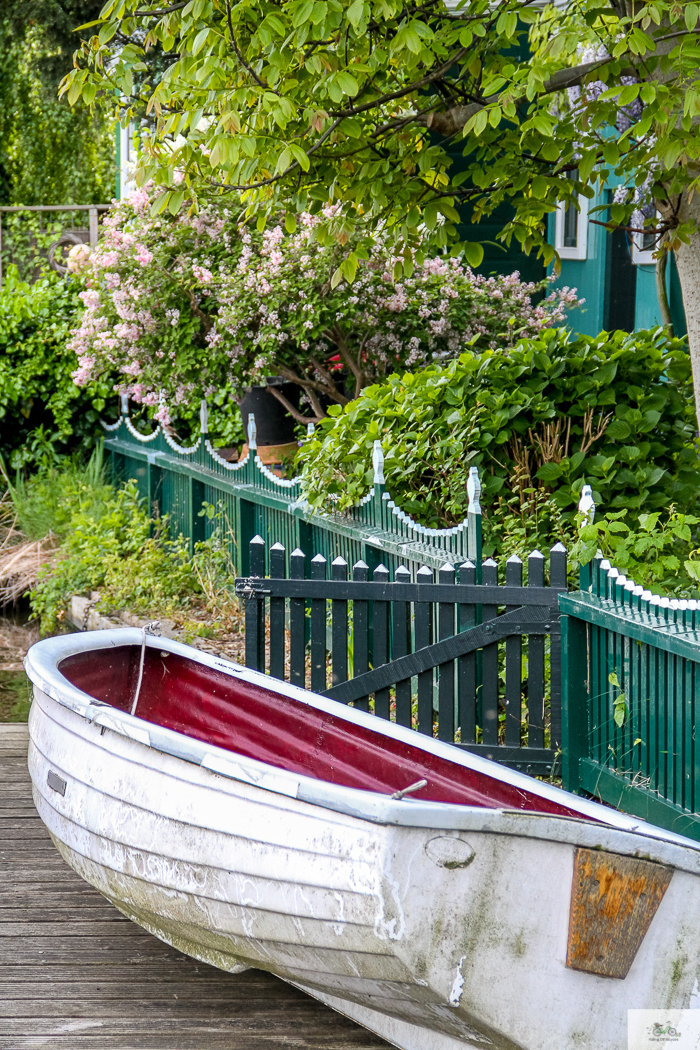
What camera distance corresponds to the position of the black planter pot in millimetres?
11453

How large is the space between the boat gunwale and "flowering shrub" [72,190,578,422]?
183 inches

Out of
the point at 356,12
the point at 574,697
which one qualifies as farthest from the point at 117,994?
the point at 356,12

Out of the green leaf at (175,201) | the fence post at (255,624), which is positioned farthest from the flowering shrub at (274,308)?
the fence post at (255,624)

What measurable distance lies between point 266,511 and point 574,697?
11.5 feet

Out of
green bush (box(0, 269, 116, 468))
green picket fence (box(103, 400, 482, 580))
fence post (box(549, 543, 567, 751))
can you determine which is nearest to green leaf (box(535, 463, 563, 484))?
green picket fence (box(103, 400, 482, 580))

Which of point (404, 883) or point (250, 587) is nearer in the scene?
point (404, 883)

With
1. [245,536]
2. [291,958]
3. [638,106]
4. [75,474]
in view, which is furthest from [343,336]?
[291,958]

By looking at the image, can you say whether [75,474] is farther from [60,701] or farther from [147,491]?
[60,701]

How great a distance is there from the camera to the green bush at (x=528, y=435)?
19.8 feet

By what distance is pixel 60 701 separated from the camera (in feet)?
12.1

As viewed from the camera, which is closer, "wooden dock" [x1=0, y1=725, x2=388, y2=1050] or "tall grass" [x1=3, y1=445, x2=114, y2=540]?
"wooden dock" [x1=0, y1=725, x2=388, y2=1050]

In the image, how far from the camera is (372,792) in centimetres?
272

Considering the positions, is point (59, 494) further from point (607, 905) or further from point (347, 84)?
point (607, 905)

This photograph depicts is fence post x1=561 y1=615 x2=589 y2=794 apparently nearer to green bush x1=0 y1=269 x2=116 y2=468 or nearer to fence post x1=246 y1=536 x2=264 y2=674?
fence post x1=246 y1=536 x2=264 y2=674
